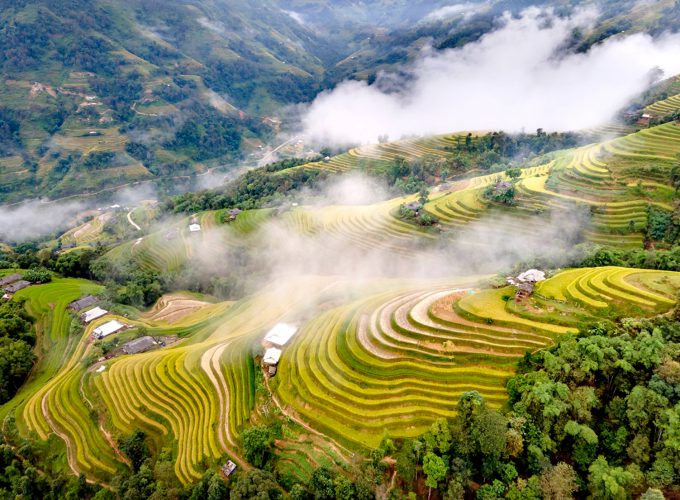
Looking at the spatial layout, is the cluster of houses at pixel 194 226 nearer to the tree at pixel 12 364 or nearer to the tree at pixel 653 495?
the tree at pixel 12 364

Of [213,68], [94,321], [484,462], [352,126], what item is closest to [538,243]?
[484,462]

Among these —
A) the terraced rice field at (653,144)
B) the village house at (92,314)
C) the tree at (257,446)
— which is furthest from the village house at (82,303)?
the terraced rice field at (653,144)

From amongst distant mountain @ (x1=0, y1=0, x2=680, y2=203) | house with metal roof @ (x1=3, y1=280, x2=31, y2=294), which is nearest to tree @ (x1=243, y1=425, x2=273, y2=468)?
house with metal roof @ (x1=3, y1=280, x2=31, y2=294)

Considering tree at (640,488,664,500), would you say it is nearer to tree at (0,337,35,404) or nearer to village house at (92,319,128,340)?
village house at (92,319,128,340)

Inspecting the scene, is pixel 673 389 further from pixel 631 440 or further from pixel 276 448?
pixel 276 448

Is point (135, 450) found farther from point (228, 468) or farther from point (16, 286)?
point (16, 286)
